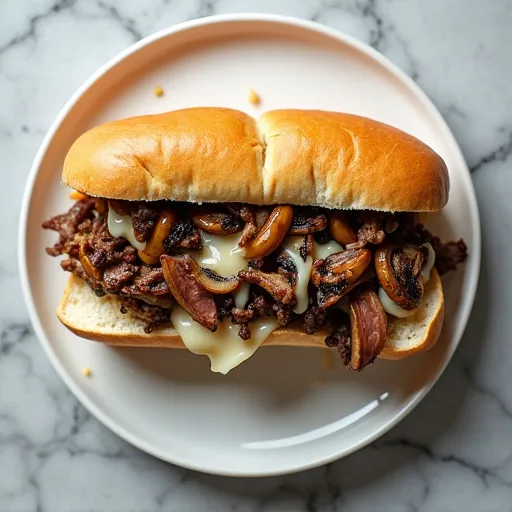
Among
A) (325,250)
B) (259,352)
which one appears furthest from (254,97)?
(259,352)

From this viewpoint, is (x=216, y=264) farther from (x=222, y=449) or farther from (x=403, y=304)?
(x=222, y=449)

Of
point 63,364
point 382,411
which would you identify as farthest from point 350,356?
point 63,364

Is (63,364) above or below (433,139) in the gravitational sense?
below

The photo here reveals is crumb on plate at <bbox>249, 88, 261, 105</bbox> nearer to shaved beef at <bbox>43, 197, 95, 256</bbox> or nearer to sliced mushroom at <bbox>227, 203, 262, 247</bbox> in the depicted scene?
sliced mushroom at <bbox>227, 203, 262, 247</bbox>

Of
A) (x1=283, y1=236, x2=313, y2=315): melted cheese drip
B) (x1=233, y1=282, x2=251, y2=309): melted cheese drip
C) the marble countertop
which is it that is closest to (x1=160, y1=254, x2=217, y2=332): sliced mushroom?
(x1=233, y1=282, x2=251, y2=309): melted cheese drip

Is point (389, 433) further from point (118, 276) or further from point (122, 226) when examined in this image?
point (122, 226)

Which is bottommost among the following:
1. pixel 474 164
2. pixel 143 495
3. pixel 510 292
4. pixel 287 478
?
pixel 143 495
